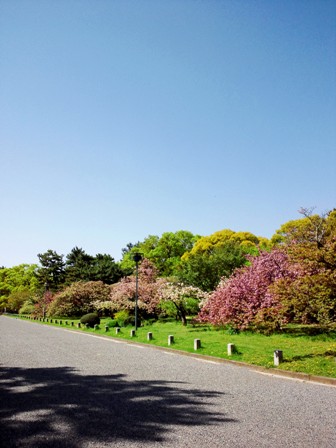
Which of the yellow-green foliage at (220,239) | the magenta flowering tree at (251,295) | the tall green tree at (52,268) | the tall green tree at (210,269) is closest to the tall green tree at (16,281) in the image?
the tall green tree at (52,268)

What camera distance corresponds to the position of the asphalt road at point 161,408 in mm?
4531

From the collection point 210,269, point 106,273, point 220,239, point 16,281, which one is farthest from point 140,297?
point 16,281

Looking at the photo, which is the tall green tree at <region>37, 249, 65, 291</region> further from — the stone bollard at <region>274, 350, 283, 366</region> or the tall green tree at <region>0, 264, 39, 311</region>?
the stone bollard at <region>274, 350, 283, 366</region>

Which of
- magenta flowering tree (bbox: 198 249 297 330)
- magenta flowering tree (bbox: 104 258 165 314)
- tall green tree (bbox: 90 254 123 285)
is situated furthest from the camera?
tall green tree (bbox: 90 254 123 285)

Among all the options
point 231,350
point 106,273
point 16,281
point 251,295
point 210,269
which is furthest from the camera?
point 16,281

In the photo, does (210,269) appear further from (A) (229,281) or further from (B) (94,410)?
(B) (94,410)

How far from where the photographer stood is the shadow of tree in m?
4.62

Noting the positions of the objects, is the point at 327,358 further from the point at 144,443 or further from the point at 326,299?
the point at 144,443

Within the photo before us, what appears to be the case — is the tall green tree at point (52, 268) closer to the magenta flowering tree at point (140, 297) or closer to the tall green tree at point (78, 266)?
the tall green tree at point (78, 266)

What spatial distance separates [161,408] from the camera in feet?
19.2

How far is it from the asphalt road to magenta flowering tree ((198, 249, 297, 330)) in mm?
9044

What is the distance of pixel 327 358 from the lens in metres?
10.1

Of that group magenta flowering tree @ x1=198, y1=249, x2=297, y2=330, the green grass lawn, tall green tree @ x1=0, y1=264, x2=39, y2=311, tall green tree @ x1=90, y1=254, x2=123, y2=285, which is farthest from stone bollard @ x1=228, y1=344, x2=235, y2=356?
tall green tree @ x1=0, y1=264, x2=39, y2=311

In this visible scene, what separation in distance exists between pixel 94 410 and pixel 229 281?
16749mm
